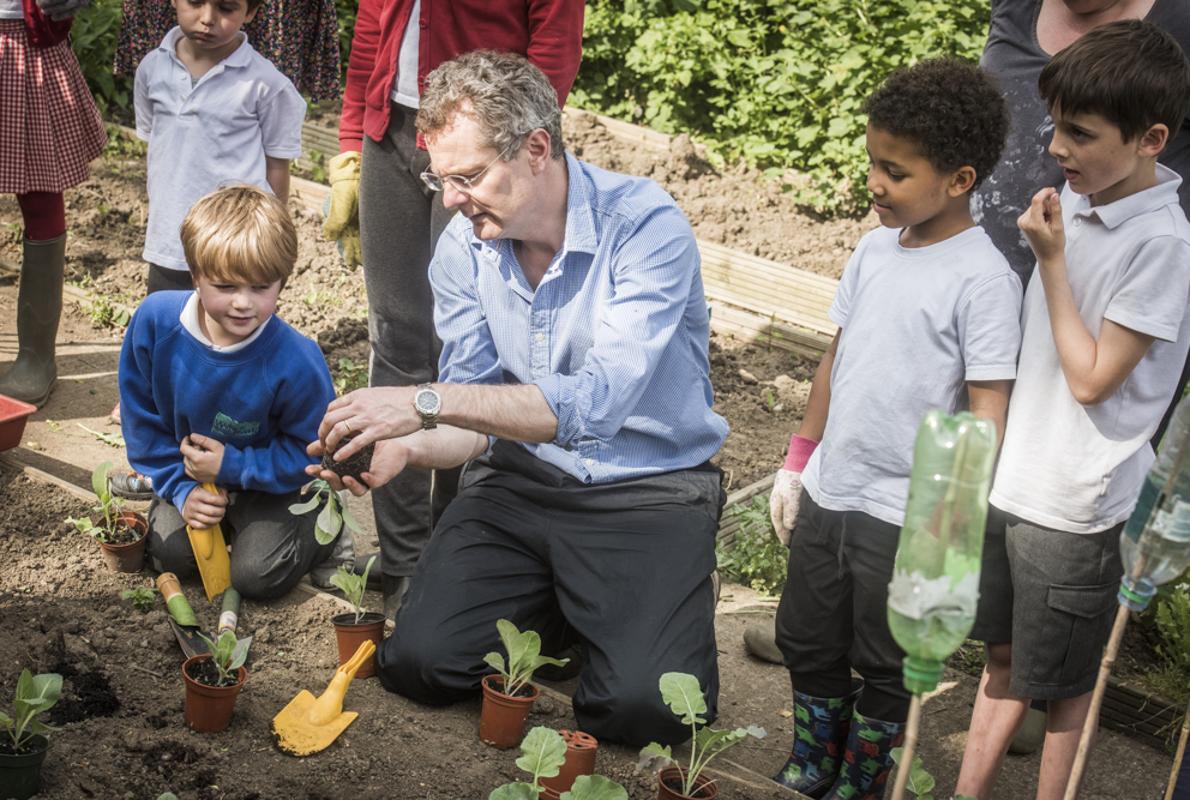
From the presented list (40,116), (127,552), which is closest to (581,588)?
(127,552)

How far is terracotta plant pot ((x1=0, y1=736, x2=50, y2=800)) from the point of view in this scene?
2367 mm

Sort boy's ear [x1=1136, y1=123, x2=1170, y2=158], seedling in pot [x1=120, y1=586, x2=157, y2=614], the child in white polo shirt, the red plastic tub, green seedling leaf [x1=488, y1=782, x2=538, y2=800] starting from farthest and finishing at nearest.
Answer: the child in white polo shirt, the red plastic tub, seedling in pot [x1=120, y1=586, x2=157, y2=614], boy's ear [x1=1136, y1=123, x2=1170, y2=158], green seedling leaf [x1=488, y1=782, x2=538, y2=800]

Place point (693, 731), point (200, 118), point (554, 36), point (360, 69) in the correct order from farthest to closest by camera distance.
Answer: point (200, 118), point (360, 69), point (554, 36), point (693, 731)

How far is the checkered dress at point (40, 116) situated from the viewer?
4438 millimetres

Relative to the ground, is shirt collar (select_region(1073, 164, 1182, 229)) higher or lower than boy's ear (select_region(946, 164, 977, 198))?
higher

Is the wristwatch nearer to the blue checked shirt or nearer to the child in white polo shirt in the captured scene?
the blue checked shirt

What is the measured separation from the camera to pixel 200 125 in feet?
14.1

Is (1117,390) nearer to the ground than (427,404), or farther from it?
farther from it

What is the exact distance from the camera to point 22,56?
4453 mm

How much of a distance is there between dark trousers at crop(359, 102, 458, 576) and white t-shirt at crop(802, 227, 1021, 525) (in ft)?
4.20

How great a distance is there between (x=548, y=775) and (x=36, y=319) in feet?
10.2

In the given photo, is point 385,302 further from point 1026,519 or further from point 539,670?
point 1026,519

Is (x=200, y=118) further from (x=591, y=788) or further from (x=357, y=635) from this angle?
(x=591, y=788)

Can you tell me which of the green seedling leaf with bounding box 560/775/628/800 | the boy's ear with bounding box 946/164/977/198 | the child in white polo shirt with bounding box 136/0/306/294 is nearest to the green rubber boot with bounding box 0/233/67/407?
the child in white polo shirt with bounding box 136/0/306/294
